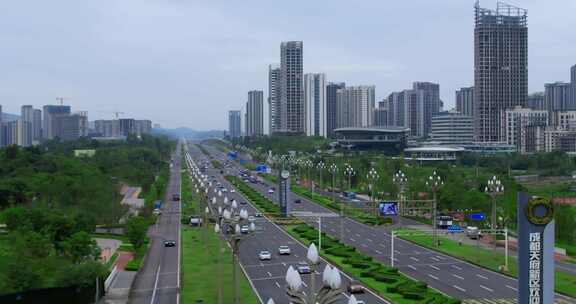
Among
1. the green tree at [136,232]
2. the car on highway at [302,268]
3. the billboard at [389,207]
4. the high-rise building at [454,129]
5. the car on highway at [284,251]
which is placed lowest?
the car on highway at [284,251]

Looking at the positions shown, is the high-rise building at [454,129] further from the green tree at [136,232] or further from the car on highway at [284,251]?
the green tree at [136,232]

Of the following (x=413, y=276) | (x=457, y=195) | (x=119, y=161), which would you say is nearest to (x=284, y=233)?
(x=457, y=195)

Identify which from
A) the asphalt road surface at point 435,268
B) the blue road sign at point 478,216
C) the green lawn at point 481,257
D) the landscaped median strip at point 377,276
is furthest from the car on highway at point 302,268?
the blue road sign at point 478,216

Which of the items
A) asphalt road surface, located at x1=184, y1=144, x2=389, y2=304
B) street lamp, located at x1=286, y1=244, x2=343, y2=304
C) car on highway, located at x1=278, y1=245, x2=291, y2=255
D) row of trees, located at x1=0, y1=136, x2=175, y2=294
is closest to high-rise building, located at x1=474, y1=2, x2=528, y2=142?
row of trees, located at x1=0, y1=136, x2=175, y2=294

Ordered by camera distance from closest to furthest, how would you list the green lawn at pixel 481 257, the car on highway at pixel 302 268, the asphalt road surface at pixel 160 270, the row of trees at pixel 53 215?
the row of trees at pixel 53 215
the asphalt road surface at pixel 160 270
the green lawn at pixel 481 257
the car on highway at pixel 302 268

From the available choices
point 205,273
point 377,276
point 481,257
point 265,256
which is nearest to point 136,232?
point 205,273

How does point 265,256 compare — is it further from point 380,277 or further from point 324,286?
point 324,286

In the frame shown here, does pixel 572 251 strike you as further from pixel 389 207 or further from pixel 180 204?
pixel 180 204
